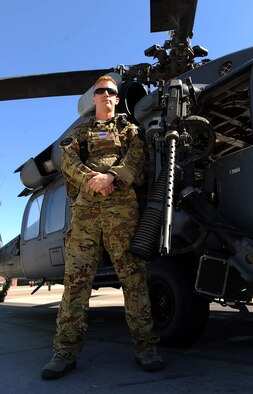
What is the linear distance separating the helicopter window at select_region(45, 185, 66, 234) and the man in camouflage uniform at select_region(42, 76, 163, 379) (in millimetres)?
2523

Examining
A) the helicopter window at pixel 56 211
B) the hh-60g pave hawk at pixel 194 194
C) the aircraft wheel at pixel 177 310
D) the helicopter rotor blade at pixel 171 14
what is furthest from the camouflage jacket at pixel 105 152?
the helicopter window at pixel 56 211

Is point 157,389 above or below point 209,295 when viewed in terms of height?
below

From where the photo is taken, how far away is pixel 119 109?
427cm

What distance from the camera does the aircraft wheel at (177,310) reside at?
11.7ft

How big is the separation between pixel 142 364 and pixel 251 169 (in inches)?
60.9

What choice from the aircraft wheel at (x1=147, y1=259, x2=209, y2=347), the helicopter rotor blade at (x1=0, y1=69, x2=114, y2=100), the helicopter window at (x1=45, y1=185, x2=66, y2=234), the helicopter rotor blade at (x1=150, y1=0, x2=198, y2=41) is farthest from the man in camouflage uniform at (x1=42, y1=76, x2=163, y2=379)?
the helicopter rotor blade at (x1=0, y1=69, x2=114, y2=100)

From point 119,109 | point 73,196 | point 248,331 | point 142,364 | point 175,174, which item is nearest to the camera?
point 142,364

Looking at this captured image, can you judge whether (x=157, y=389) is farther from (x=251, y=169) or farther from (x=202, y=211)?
(x=251, y=169)

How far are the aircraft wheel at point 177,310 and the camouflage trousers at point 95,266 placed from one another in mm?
661

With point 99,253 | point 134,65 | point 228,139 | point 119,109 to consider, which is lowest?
point 99,253

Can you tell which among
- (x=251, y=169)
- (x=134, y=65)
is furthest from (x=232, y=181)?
(x=134, y=65)

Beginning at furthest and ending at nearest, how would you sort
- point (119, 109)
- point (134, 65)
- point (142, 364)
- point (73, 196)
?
point (134, 65) → point (119, 109) → point (73, 196) → point (142, 364)

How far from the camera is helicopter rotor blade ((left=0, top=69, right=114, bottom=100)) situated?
651cm

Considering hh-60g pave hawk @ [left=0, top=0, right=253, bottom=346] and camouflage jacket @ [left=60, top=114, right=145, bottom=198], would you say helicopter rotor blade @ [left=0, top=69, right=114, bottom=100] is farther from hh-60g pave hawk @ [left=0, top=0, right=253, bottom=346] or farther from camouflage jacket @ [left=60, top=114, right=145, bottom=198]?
camouflage jacket @ [left=60, top=114, right=145, bottom=198]
